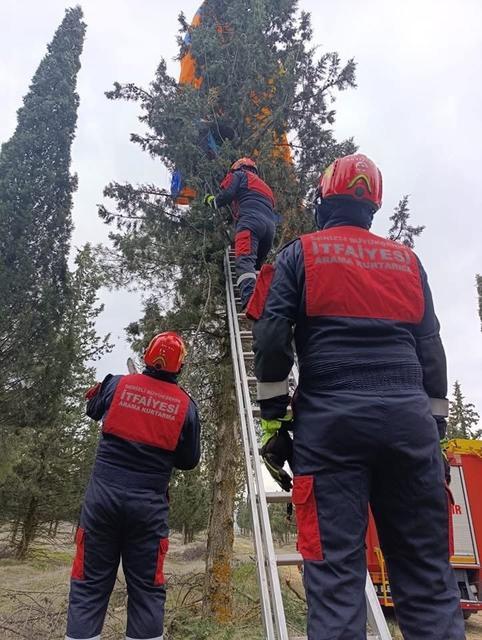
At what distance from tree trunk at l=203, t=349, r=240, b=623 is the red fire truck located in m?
2.56

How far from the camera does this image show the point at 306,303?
7.02 feet

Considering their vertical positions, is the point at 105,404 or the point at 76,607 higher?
the point at 105,404

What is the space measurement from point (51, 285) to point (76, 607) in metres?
9.77

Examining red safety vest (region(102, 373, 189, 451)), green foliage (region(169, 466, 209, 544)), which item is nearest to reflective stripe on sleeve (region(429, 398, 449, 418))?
red safety vest (region(102, 373, 189, 451))

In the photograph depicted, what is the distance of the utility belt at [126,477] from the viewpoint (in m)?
3.32

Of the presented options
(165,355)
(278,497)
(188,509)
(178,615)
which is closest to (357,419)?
(278,497)

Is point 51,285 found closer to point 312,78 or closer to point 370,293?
point 312,78

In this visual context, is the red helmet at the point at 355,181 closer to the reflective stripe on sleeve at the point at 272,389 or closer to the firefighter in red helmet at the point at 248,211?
the reflective stripe on sleeve at the point at 272,389

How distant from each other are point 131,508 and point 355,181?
242 centimetres

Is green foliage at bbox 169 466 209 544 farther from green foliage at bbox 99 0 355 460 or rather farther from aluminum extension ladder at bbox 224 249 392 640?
aluminum extension ladder at bbox 224 249 392 640

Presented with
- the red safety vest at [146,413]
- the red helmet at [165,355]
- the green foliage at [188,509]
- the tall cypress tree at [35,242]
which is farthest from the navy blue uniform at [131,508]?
the green foliage at [188,509]

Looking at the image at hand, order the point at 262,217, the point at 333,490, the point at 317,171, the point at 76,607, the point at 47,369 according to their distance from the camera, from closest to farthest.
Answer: the point at 333,490, the point at 76,607, the point at 262,217, the point at 317,171, the point at 47,369

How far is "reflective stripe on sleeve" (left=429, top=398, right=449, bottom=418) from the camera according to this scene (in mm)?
2225

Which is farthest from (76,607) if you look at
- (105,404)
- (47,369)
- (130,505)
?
(47,369)
